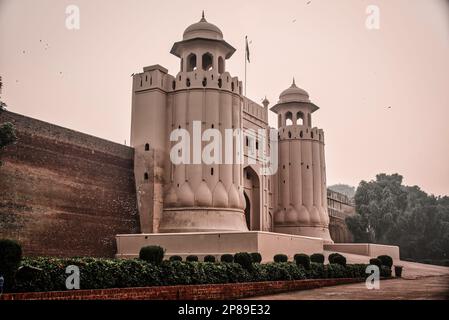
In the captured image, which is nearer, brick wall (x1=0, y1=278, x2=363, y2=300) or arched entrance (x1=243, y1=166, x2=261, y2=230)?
brick wall (x1=0, y1=278, x2=363, y2=300)

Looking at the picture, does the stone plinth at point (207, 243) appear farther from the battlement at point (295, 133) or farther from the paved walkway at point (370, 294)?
the battlement at point (295, 133)

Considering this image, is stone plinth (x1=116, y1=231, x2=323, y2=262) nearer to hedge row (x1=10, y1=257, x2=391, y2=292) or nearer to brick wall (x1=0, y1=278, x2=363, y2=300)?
hedge row (x1=10, y1=257, x2=391, y2=292)

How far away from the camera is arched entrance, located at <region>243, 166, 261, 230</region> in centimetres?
3328

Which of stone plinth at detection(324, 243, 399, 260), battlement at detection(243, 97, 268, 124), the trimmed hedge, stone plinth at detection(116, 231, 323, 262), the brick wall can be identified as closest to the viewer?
the brick wall

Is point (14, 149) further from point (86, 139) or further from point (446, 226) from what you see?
point (446, 226)

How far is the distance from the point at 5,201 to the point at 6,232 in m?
1.15

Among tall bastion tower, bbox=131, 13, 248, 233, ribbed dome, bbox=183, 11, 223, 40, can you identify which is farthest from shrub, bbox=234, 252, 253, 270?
ribbed dome, bbox=183, 11, 223, 40

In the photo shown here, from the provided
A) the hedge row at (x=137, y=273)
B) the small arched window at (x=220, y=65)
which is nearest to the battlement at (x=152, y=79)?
the small arched window at (x=220, y=65)

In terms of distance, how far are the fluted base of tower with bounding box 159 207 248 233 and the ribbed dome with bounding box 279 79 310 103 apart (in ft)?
49.6

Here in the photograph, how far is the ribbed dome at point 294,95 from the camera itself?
3931 cm

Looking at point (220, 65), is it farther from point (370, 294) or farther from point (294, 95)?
point (370, 294)

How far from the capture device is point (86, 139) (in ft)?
78.8

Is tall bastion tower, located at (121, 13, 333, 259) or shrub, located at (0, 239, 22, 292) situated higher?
tall bastion tower, located at (121, 13, 333, 259)

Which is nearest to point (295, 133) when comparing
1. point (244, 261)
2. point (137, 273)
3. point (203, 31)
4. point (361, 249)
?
point (361, 249)
